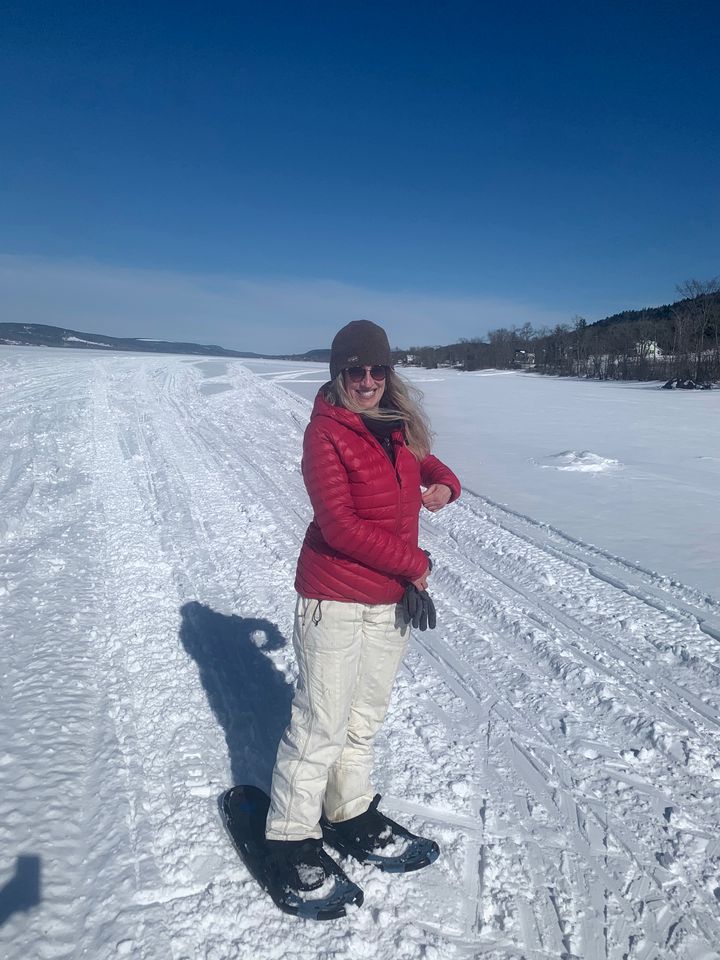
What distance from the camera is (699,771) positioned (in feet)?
8.95

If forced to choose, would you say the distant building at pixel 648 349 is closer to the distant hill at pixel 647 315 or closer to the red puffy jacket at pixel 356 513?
the distant hill at pixel 647 315

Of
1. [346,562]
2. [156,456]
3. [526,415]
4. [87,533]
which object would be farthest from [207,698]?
[526,415]

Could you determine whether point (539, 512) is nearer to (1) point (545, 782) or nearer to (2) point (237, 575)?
(2) point (237, 575)

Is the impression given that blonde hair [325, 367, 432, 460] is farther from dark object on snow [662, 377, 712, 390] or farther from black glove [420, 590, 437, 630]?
dark object on snow [662, 377, 712, 390]

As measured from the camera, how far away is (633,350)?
4431 cm

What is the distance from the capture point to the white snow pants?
6.96ft

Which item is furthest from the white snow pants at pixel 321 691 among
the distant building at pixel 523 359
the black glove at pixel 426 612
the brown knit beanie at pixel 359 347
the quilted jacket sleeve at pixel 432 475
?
the distant building at pixel 523 359

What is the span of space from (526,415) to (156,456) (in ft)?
34.6

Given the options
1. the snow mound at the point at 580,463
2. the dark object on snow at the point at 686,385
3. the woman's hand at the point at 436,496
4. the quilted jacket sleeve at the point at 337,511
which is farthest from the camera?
the dark object on snow at the point at 686,385

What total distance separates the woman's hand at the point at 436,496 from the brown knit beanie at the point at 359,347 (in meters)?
0.55

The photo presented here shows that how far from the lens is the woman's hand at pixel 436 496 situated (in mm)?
2303

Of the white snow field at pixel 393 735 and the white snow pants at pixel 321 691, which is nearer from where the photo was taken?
the white snow field at pixel 393 735

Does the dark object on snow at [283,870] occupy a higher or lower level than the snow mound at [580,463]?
lower

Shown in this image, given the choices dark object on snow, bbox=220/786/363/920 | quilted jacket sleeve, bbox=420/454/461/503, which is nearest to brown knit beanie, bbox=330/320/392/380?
quilted jacket sleeve, bbox=420/454/461/503
